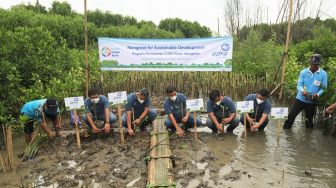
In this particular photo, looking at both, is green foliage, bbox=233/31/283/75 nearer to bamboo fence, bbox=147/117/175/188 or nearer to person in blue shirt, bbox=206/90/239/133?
person in blue shirt, bbox=206/90/239/133

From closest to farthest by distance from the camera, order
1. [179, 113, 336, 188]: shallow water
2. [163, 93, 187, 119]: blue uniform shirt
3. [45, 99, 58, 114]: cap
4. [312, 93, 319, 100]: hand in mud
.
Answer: [179, 113, 336, 188]: shallow water → [45, 99, 58, 114]: cap → [312, 93, 319, 100]: hand in mud → [163, 93, 187, 119]: blue uniform shirt

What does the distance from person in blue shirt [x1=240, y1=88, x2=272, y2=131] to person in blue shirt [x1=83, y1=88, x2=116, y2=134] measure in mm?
2935

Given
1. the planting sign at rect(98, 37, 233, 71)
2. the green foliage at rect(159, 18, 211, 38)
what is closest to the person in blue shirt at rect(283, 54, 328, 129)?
the planting sign at rect(98, 37, 233, 71)

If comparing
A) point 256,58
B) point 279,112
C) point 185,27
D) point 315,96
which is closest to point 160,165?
point 279,112

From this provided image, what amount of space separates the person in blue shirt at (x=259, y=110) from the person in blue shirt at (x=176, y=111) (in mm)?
1182

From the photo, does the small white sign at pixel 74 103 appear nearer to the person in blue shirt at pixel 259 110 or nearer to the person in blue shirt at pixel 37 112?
the person in blue shirt at pixel 37 112

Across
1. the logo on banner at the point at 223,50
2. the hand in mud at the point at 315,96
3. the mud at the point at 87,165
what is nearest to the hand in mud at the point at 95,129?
the mud at the point at 87,165

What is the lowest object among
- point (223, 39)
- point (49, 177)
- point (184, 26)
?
point (49, 177)

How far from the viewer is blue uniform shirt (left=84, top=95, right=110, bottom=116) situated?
693 cm

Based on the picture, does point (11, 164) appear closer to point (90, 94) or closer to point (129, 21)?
point (90, 94)

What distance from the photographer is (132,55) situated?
10.0 meters

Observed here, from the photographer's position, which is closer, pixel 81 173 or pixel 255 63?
pixel 81 173

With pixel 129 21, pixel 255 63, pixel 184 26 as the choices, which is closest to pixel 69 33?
pixel 255 63

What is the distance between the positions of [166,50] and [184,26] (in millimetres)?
28148
